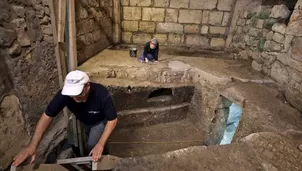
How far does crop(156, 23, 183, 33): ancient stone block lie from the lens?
582cm

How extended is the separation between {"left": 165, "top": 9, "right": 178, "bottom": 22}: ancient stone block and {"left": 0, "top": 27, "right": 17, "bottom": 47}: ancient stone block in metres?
4.40

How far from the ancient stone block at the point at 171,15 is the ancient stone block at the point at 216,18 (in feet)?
3.36

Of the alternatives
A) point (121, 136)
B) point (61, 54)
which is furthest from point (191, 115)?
point (61, 54)

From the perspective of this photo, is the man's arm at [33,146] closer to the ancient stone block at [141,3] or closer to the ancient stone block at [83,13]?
the ancient stone block at [83,13]

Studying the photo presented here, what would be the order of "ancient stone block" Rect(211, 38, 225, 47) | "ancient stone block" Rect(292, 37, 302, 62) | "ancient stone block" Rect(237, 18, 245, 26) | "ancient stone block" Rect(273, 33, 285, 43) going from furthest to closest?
"ancient stone block" Rect(211, 38, 225, 47), "ancient stone block" Rect(237, 18, 245, 26), "ancient stone block" Rect(273, 33, 285, 43), "ancient stone block" Rect(292, 37, 302, 62)

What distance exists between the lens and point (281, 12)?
3.82 metres

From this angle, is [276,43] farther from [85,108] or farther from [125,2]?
[125,2]

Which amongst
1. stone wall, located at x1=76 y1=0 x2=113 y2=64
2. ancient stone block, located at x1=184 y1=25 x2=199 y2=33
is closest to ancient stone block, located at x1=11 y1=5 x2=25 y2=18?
stone wall, located at x1=76 y1=0 x2=113 y2=64

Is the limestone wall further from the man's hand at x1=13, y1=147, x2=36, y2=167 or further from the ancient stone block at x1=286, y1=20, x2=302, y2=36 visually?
the man's hand at x1=13, y1=147, x2=36, y2=167

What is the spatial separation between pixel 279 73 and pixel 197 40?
113 inches

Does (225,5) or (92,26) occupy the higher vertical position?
(225,5)

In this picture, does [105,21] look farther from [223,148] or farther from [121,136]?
[223,148]

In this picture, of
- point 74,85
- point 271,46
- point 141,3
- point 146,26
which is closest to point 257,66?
point 271,46

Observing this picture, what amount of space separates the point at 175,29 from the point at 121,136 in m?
3.59
